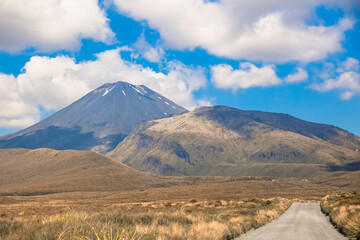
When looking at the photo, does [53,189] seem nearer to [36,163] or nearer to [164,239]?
[36,163]

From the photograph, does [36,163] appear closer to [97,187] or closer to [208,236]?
[97,187]

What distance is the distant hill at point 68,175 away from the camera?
430 feet

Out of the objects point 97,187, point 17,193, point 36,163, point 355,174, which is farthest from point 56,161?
point 355,174

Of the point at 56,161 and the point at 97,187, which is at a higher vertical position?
the point at 56,161

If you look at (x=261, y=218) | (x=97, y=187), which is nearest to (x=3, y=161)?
(x=97, y=187)

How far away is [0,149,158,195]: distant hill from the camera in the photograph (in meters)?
131

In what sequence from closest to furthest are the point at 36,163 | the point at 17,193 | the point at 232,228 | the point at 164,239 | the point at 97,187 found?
the point at 164,239 → the point at 232,228 → the point at 17,193 → the point at 97,187 → the point at 36,163

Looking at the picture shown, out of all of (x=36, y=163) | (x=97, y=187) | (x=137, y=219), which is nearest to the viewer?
(x=137, y=219)

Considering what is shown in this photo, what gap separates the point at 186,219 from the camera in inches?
720

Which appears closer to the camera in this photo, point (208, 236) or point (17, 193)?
point (208, 236)

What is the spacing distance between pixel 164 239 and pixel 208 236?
2.68m

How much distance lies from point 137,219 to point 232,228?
5.55 m

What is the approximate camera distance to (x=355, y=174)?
567 ft

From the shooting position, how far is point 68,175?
15888cm
